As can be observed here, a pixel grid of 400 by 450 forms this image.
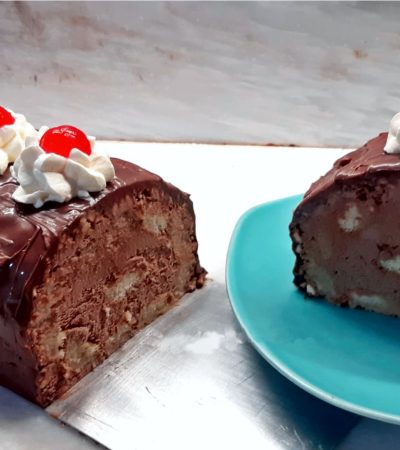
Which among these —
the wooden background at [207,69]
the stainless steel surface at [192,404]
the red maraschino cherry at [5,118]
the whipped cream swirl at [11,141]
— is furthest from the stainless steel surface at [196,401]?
the wooden background at [207,69]

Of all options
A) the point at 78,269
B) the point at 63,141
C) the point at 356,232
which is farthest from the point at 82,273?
the point at 356,232

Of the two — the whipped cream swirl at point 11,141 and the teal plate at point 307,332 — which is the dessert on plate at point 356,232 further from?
the whipped cream swirl at point 11,141

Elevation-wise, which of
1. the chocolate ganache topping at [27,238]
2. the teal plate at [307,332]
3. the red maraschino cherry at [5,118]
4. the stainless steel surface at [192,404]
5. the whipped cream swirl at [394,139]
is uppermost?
the whipped cream swirl at [394,139]

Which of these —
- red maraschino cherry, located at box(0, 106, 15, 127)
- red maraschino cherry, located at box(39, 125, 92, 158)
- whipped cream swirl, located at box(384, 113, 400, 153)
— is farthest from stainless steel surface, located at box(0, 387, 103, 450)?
whipped cream swirl, located at box(384, 113, 400, 153)

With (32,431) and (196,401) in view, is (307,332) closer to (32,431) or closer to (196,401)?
(196,401)

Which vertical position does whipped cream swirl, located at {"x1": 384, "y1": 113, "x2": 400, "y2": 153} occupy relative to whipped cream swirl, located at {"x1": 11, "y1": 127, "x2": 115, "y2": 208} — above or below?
above

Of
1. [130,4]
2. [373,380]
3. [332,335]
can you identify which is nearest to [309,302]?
[332,335]

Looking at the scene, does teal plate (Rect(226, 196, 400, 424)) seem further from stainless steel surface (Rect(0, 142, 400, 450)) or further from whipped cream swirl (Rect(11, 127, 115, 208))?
whipped cream swirl (Rect(11, 127, 115, 208))
